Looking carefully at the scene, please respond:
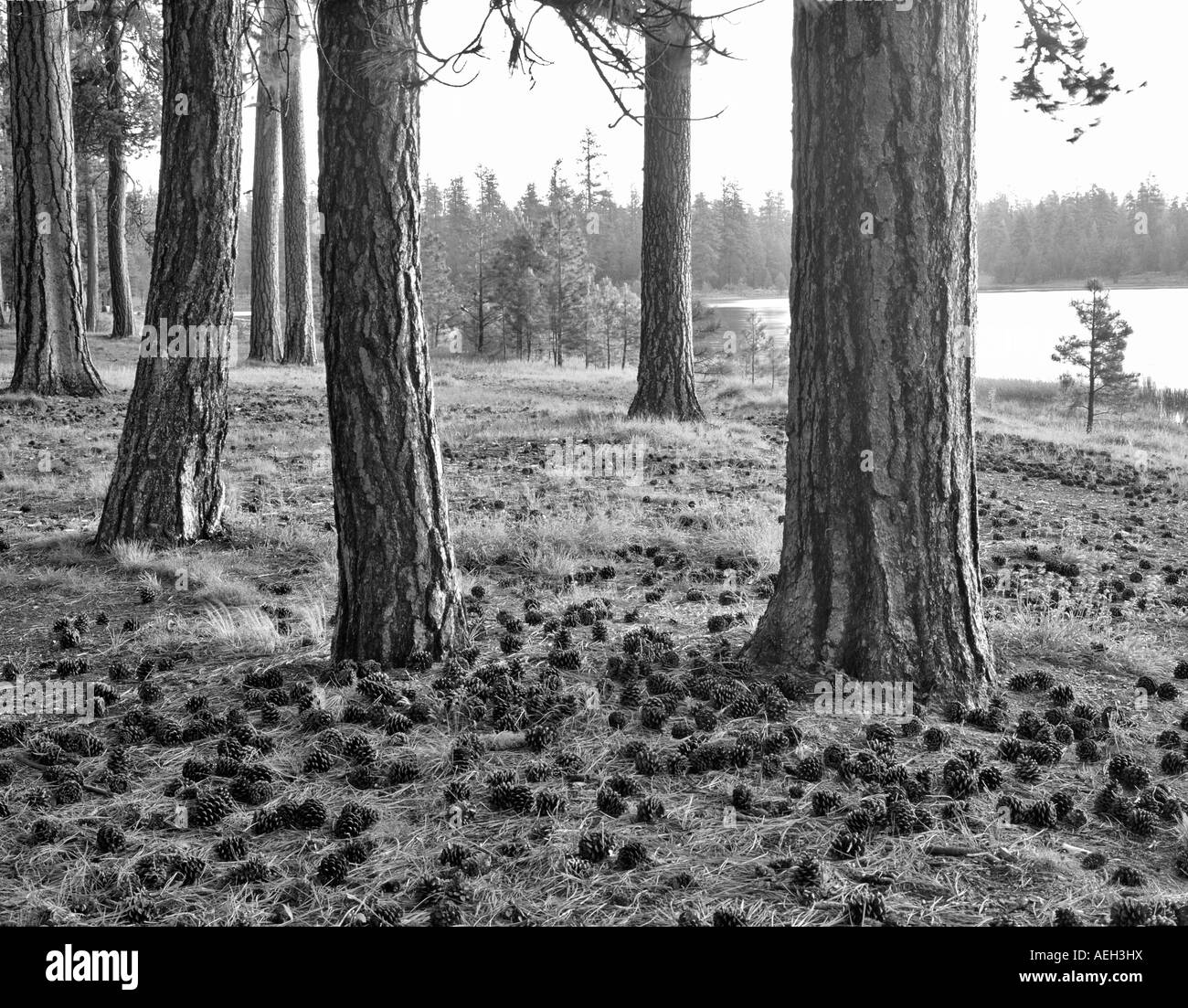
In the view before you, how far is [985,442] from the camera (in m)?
13.2

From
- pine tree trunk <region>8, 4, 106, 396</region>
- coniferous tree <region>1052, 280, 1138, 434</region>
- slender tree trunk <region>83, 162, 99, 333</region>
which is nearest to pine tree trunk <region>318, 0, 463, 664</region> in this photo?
pine tree trunk <region>8, 4, 106, 396</region>

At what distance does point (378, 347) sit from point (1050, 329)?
67.3 metres

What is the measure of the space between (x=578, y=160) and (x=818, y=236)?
65.8 metres

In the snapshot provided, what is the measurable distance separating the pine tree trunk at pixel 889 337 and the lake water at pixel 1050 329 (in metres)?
31.7

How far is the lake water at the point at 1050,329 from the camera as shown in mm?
44781

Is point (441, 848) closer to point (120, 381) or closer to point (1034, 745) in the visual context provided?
point (1034, 745)

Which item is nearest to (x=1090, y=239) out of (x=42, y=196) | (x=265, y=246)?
(x=265, y=246)

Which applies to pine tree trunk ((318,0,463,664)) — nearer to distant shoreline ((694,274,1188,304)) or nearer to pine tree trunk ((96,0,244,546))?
pine tree trunk ((96,0,244,546))

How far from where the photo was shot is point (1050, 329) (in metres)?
63.6

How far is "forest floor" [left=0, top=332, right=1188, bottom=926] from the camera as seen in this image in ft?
9.07

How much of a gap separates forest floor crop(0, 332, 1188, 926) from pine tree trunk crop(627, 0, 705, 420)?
5.70 m

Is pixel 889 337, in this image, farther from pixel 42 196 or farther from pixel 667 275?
pixel 42 196

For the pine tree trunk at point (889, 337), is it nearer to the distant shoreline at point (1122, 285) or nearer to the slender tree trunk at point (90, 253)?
the slender tree trunk at point (90, 253)

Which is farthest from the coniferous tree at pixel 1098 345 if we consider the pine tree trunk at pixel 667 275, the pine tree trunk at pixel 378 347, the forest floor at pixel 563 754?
the pine tree trunk at pixel 378 347
